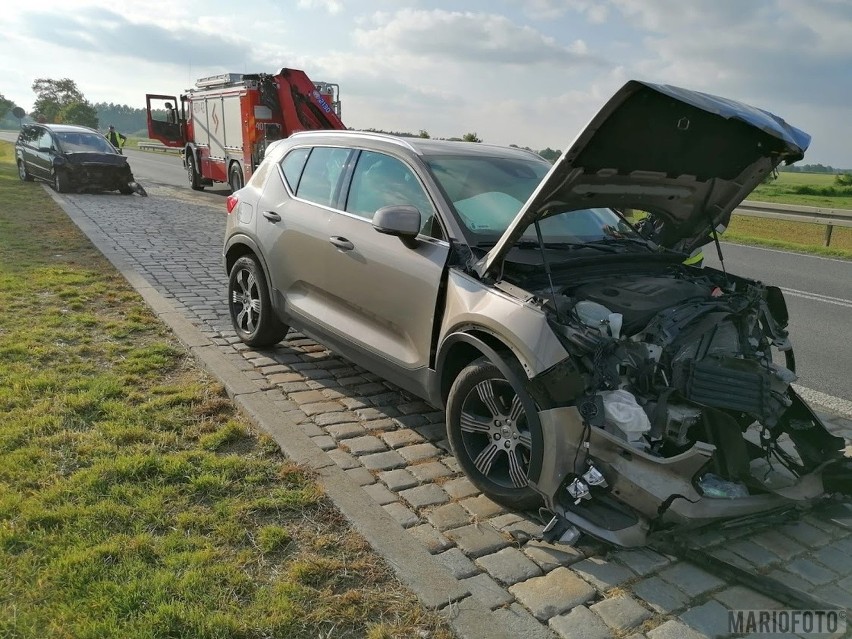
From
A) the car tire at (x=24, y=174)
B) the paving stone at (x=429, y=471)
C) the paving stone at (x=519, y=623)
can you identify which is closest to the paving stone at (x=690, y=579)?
the paving stone at (x=519, y=623)

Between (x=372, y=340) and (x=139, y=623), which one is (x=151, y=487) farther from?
(x=372, y=340)

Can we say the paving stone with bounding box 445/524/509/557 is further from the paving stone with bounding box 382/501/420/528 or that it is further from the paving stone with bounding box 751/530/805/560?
the paving stone with bounding box 751/530/805/560

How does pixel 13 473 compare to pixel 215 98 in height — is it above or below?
below

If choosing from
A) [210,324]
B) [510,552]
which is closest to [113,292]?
[210,324]

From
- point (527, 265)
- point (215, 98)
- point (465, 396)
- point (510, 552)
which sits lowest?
point (510, 552)

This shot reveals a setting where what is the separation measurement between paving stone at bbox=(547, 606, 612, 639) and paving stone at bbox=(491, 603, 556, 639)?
0.05 m

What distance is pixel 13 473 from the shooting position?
3623 millimetres

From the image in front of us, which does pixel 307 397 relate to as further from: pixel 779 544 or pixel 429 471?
pixel 779 544

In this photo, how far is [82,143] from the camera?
1802 centimetres

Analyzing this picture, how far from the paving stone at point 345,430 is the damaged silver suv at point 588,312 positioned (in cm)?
44

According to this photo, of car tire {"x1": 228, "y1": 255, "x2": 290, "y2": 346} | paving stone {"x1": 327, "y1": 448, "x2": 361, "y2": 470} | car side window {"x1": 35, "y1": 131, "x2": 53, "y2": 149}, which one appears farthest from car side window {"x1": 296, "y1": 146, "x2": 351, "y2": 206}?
car side window {"x1": 35, "y1": 131, "x2": 53, "y2": 149}

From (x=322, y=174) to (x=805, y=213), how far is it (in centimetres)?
1480

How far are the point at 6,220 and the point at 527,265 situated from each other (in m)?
11.8

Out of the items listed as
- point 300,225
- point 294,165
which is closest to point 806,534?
point 300,225
